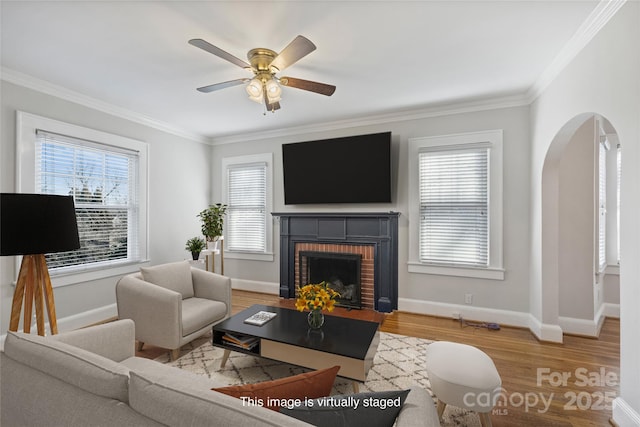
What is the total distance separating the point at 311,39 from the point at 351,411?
2527mm

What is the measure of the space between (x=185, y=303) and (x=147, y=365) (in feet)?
4.57

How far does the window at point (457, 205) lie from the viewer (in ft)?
11.9

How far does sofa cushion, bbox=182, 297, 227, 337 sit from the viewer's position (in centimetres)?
272

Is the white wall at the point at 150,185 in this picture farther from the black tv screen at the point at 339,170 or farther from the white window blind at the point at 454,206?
the white window blind at the point at 454,206

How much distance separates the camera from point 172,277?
10.4ft

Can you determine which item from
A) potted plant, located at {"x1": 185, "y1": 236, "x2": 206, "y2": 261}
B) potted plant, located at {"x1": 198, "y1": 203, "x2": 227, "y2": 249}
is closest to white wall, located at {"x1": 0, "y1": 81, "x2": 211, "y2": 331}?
potted plant, located at {"x1": 185, "y1": 236, "x2": 206, "y2": 261}

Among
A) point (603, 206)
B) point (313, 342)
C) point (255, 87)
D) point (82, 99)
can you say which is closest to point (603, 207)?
point (603, 206)

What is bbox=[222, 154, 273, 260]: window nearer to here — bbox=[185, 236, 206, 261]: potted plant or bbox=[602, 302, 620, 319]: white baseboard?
bbox=[185, 236, 206, 261]: potted plant

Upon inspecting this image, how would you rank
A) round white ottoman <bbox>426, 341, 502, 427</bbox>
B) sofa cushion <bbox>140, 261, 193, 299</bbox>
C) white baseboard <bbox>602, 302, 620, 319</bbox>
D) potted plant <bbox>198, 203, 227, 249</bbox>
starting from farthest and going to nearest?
potted plant <bbox>198, 203, 227, 249</bbox> < white baseboard <bbox>602, 302, 620, 319</bbox> < sofa cushion <bbox>140, 261, 193, 299</bbox> < round white ottoman <bbox>426, 341, 502, 427</bbox>

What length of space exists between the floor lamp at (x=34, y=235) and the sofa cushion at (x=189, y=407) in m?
1.20

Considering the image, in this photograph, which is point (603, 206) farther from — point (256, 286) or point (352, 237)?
point (256, 286)

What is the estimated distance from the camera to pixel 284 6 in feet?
6.47

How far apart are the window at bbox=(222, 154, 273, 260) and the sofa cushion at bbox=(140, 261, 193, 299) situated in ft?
5.69

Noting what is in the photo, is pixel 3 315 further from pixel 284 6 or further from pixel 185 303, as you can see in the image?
pixel 284 6
